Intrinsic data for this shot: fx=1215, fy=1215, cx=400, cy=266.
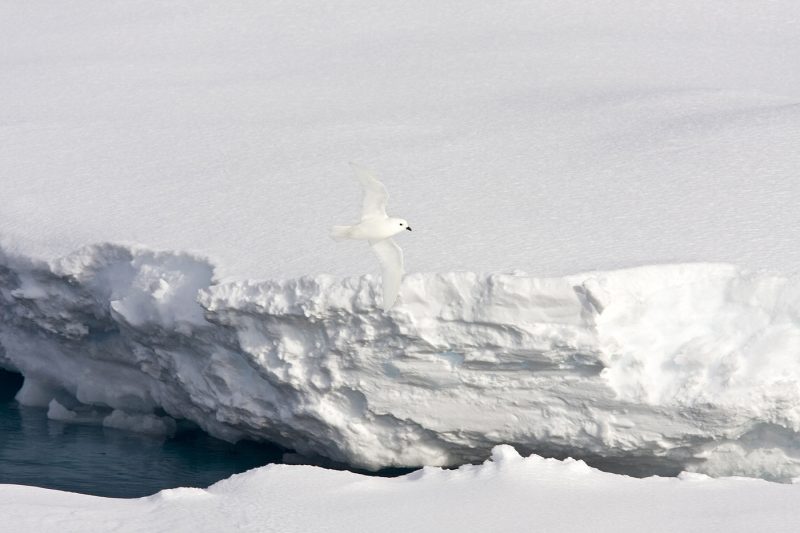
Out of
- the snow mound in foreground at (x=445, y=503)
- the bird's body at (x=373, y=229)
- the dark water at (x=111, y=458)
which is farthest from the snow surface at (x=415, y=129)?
the dark water at (x=111, y=458)

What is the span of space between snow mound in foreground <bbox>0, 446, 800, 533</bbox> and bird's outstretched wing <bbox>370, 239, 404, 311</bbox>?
117cm

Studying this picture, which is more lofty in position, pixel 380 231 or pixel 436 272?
pixel 380 231

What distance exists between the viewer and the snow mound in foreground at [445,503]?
680 centimetres

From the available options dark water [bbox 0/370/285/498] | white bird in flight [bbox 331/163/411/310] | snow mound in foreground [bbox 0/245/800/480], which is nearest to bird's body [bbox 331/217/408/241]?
white bird in flight [bbox 331/163/411/310]

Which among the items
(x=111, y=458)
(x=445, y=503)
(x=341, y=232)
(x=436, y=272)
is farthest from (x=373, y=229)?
(x=111, y=458)

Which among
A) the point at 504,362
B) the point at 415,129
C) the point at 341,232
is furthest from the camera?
the point at 415,129

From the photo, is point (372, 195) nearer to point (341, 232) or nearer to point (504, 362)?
point (341, 232)

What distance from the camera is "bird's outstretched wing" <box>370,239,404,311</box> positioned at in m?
7.72

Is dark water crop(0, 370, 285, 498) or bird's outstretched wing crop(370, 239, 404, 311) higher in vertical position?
bird's outstretched wing crop(370, 239, 404, 311)

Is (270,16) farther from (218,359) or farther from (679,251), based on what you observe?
(679,251)

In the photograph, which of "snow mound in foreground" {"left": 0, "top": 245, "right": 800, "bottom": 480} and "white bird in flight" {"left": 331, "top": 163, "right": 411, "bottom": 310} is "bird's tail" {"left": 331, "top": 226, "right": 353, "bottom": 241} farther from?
"snow mound in foreground" {"left": 0, "top": 245, "right": 800, "bottom": 480}

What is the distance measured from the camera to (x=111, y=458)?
974 centimetres

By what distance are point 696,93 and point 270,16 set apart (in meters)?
5.71

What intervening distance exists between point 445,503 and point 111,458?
3.67 metres
